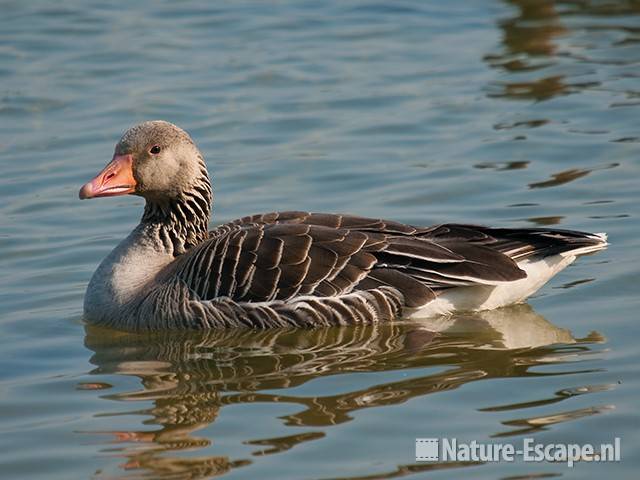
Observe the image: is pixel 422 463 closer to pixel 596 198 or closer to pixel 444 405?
A: pixel 444 405

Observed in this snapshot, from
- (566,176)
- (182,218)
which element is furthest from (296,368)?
(566,176)

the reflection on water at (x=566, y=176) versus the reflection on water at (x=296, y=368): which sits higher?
the reflection on water at (x=566, y=176)

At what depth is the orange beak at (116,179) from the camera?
417 inches

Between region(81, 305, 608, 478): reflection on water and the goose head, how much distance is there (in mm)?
1211

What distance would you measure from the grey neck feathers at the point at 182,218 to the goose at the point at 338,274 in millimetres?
493

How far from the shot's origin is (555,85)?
1698cm

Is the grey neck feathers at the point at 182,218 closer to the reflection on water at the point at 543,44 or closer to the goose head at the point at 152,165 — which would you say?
the goose head at the point at 152,165

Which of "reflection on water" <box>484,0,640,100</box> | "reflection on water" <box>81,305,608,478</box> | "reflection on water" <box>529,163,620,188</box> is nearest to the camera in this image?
"reflection on water" <box>81,305,608,478</box>

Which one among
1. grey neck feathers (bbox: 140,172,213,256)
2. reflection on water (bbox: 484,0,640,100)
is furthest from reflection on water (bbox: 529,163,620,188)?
grey neck feathers (bbox: 140,172,213,256)

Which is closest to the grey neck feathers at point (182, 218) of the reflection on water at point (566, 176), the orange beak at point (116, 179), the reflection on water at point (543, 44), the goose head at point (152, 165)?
the goose head at point (152, 165)

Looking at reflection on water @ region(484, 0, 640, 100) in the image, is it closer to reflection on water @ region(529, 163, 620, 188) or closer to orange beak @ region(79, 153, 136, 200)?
reflection on water @ region(529, 163, 620, 188)

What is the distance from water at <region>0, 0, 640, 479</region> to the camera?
8117 millimetres

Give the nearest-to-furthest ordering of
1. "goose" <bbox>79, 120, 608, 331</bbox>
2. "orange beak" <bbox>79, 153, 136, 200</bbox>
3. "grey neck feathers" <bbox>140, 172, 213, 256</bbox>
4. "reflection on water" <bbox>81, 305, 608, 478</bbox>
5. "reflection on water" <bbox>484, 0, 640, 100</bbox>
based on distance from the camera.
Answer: "reflection on water" <bbox>81, 305, 608, 478</bbox>
"goose" <bbox>79, 120, 608, 331</bbox>
"orange beak" <bbox>79, 153, 136, 200</bbox>
"grey neck feathers" <bbox>140, 172, 213, 256</bbox>
"reflection on water" <bbox>484, 0, 640, 100</bbox>

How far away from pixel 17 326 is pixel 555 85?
29.0 feet
